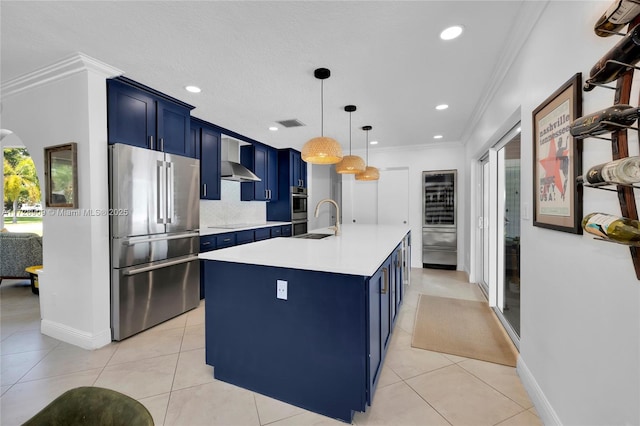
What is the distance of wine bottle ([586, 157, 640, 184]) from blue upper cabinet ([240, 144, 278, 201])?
16.2 ft

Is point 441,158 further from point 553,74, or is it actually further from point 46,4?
point 46,4

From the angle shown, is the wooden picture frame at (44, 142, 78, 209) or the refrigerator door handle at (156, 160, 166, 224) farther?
the refrigerator door handle at (156, 160, 166, 224)

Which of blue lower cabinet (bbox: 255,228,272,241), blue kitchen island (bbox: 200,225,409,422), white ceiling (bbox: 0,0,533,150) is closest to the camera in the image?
blue kitchen island (bbox: 200,225,409,422)

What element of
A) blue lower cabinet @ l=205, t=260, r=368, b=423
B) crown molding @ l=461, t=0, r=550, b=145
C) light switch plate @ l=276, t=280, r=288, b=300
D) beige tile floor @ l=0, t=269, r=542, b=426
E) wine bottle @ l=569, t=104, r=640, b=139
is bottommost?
beige tile floor @ l=0, t=269, r=542, b=426

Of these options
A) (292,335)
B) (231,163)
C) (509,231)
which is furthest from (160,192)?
(509,231)

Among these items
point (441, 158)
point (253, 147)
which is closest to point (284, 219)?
point (253, 147)

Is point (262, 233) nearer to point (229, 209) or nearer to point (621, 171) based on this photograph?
point (229, 209)

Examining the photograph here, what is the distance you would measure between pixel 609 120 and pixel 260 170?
200 inches

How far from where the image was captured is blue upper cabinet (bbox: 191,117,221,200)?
4000 mm

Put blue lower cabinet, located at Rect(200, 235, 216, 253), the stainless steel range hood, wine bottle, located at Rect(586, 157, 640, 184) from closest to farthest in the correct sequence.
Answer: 1. wine bottle, located at Rect(586, 157, 640, 184)
2. blue lower cabinet, located at Rect(200, 235, 216, 253)
3. the stainless steel range hood

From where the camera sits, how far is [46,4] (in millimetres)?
1771

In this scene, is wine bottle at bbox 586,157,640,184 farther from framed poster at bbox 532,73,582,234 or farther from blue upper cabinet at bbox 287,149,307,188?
blue upper cabinet at bbox 287,149,307,188

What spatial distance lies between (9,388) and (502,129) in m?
4.54

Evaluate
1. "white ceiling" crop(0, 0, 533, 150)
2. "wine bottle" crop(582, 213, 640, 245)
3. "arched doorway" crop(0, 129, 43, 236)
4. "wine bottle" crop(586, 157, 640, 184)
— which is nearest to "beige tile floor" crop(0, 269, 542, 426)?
"wine bottle" crop(582, 213, 640, 245)
